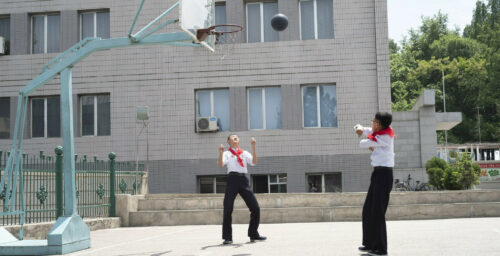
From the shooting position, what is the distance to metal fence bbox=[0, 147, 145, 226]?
39.0ft

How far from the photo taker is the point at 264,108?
824 inches

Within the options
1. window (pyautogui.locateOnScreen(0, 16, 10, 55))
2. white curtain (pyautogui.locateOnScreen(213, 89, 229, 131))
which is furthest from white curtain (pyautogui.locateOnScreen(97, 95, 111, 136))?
window (pyautogui.locateOnScreen(0, 16, 10, 55))

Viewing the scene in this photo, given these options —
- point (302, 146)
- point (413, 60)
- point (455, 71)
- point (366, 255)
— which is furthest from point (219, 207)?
point (413, 60)

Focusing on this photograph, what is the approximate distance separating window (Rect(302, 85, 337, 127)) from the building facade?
4 centimetres

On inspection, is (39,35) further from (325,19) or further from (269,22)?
(325,19)

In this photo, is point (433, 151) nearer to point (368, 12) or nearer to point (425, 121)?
point (425, 121)

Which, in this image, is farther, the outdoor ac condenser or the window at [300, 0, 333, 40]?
the outdoor ac condenser

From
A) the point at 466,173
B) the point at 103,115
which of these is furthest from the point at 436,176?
the point at 103,115

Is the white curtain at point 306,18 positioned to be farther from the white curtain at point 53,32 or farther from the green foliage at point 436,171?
the white curtain at point 53,32

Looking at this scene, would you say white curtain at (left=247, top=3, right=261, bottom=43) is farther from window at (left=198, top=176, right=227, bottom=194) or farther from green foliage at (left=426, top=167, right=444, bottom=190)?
green foliage at (left=426, top=167, right=444, bottom=190)

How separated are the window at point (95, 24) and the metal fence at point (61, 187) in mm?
6815

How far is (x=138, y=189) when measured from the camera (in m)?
17.7

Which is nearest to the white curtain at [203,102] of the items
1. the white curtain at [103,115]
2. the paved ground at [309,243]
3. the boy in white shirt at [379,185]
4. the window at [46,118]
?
the white curtain at [103,115]

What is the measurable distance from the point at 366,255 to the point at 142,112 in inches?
553
